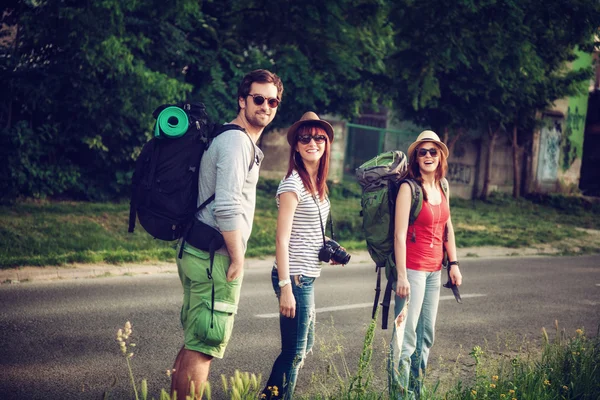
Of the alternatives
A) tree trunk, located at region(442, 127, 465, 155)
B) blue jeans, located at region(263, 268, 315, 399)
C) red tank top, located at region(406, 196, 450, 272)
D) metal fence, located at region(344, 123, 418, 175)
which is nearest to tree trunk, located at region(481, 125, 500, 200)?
tree trunk, located at region(442, 127, 465, 155)

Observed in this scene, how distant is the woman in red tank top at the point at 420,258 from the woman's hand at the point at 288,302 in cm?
80

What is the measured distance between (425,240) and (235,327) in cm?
278

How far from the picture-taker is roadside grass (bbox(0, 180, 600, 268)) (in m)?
9.96

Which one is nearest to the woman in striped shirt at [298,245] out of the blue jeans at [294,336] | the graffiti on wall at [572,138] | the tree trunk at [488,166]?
the blue jeans at [294,336]

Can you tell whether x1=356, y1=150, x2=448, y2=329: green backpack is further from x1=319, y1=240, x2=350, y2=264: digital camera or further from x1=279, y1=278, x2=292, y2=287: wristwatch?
x1=279, y1=278, x2=292, y2=287: wristwatch

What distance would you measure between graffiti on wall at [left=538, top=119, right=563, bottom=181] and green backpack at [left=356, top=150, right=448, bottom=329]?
2216cm

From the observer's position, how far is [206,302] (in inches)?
133

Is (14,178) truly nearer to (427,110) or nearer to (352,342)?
(352,342)

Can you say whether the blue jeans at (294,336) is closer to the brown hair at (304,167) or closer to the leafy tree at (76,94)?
the brown hair at (304,167)

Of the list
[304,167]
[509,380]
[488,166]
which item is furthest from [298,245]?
[488,166]

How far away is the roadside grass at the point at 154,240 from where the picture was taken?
996 centimetres

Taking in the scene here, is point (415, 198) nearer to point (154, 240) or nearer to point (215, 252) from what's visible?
point (215, 252)

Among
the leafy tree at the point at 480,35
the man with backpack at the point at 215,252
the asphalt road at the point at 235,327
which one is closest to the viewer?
the man with backpack at the point at 215,252

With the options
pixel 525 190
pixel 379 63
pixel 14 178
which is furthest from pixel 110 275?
pixel 525 190
